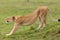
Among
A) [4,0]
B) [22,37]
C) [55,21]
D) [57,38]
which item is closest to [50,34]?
[57,38]

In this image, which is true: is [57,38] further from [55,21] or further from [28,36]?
[55,21]

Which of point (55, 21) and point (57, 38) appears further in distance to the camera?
point (55, 21)

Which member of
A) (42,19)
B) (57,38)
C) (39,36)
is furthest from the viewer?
(42,19)

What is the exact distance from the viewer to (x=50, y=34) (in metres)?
8.08

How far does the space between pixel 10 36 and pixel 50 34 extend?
4.98ft

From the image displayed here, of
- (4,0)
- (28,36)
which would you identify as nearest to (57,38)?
(28,36)

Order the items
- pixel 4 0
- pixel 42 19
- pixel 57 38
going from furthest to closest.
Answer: pixel 4 0
pixel 42 19
pixel 57 38

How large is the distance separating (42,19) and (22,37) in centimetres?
150

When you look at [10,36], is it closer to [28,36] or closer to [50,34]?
[28,36]

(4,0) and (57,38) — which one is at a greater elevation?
(57,38)

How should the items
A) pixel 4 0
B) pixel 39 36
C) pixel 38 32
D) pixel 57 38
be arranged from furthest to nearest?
pixel 4 0, pixel 38 32, pixel 39 36, pixel 57 38

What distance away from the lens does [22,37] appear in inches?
328

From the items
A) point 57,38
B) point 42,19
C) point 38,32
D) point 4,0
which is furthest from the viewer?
point 4,0

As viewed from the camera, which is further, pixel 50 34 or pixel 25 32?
pixel 25 32
